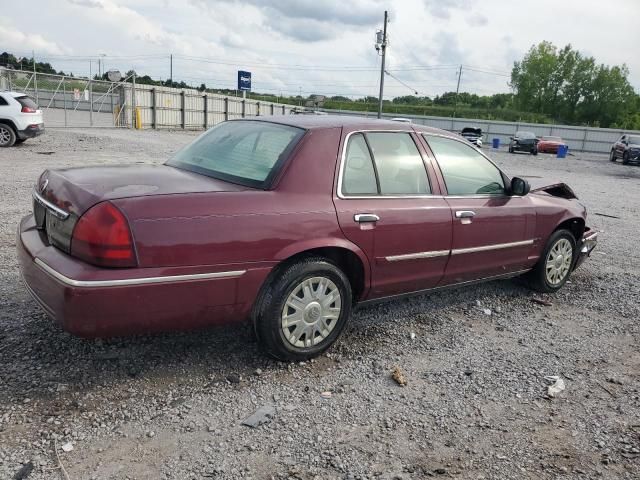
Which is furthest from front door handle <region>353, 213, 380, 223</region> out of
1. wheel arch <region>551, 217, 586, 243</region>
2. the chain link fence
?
the chain link fence

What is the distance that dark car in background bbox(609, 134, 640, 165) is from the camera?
2834 centimetres

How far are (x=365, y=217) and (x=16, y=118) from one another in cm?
1471

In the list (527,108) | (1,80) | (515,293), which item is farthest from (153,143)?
(527,108)

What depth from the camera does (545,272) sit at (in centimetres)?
528

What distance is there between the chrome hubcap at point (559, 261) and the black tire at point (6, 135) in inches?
590

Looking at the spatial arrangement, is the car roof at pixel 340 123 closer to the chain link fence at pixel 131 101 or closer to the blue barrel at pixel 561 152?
the chain link fence at pixel 131 101

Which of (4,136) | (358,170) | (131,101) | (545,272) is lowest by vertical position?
(545,272)

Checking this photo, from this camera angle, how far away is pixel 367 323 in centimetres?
440

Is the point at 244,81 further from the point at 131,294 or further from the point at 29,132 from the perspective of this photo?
the point at 131,294

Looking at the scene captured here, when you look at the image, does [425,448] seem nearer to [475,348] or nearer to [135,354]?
[475,348]

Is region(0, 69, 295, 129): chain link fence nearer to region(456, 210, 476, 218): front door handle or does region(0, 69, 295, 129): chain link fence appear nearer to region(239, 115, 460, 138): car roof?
region(239, 115, 460, 138): car roof

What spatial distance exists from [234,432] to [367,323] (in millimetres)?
1792

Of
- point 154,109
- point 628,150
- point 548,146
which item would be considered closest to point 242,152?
point 154,109

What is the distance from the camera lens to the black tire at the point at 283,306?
335cm
